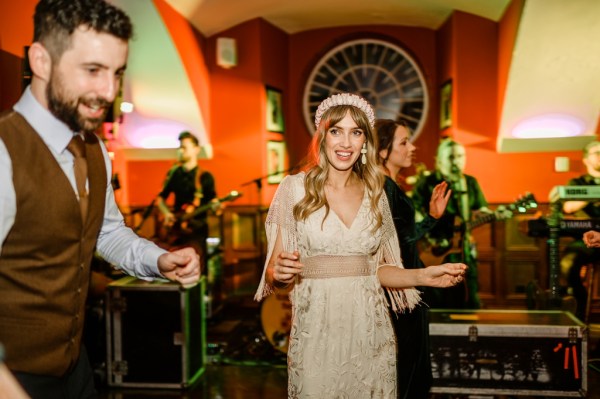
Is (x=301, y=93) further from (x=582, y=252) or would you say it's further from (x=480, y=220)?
(x=582, y=252)

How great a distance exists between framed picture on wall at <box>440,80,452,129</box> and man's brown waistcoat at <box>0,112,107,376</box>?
623 centimetres

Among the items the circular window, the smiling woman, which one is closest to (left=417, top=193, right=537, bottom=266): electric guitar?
the smiling woman

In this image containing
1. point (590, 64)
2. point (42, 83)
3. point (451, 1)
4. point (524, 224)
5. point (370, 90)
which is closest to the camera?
point (42, 83)

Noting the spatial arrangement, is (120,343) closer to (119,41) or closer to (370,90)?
(119,41)

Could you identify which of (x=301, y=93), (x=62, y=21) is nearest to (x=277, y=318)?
(x=62, y=21)

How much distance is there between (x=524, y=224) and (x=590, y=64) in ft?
7.98

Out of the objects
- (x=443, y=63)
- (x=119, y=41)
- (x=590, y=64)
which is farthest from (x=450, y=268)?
(x=443, y=63)

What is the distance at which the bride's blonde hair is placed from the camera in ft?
7.67

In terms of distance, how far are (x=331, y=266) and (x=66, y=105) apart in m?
1.27

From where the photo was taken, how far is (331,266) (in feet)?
7.59

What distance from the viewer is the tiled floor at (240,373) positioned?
4.07m

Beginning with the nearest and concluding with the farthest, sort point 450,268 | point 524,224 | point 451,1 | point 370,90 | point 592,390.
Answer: point 450,268 → point 592,390 → point 524,224 → point 451,1 → point 370,90

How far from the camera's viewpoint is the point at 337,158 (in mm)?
2375

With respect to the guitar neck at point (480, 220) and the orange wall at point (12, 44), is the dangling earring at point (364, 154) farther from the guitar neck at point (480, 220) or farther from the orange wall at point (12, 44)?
the guitar neck at point (480, 220)
